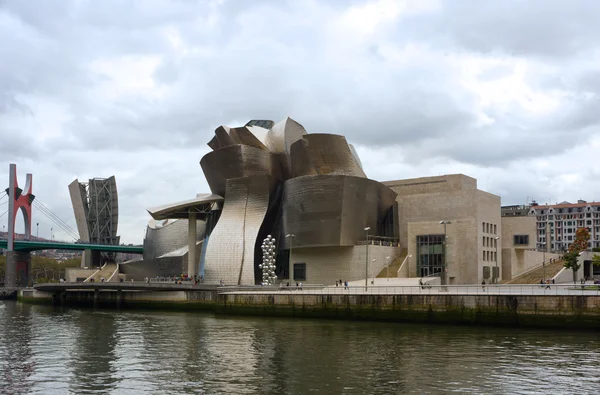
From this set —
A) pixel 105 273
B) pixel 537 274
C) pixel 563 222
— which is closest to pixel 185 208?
pixel 105 273

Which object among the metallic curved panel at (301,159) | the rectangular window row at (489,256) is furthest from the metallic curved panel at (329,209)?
the rectangular window row at (489,256)

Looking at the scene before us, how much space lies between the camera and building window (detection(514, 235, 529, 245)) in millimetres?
62781

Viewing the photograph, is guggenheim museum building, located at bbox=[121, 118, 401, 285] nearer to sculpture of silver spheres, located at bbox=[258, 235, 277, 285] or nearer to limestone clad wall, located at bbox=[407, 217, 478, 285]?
limestone clad wall, located at bbox=[407, 217, 478, 285]

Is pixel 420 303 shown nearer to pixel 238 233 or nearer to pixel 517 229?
pixel 238 233

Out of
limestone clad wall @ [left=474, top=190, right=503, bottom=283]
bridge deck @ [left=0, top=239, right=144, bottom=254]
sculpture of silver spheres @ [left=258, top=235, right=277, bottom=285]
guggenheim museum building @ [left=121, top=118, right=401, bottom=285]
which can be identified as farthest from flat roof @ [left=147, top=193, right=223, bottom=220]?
bridge deck @ [left=0, top=239, right=144, bottom=254]

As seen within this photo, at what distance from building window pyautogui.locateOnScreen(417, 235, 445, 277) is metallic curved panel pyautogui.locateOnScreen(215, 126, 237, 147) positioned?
20.5 meters

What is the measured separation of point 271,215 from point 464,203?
750 inches

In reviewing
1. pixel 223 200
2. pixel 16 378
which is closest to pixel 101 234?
pixel 223 200

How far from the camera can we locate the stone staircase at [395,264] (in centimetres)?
5759

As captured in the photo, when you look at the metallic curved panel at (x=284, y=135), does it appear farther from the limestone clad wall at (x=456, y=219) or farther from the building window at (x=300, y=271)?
the limestone clad wall at (x=456, y=219)

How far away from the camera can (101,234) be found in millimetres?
100625

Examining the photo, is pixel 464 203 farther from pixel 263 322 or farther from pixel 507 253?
pixel 263 322

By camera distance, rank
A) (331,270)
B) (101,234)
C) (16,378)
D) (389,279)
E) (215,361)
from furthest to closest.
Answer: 1. (101,234)
2. (331,270)
3. (389,279)
4. (215,361)
5. (16,378)

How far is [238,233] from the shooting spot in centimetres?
5953
